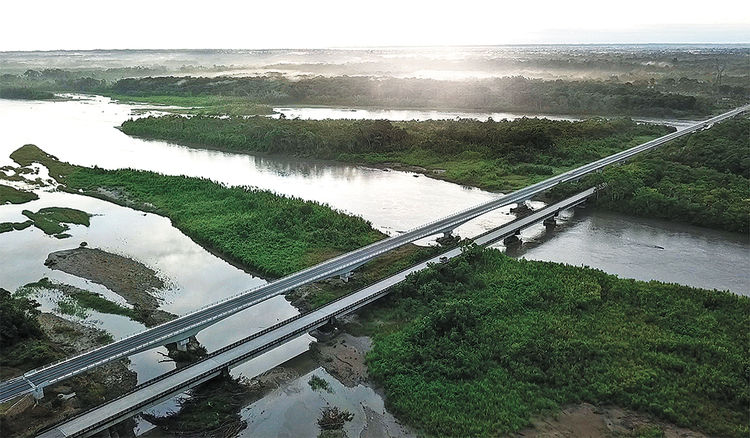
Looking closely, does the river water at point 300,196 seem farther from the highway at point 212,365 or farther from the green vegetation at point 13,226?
the highway at point 212,365

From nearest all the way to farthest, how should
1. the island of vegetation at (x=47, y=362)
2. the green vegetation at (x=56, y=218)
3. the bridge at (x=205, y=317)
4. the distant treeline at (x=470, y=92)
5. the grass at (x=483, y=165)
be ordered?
the island of vegetation at (x=47, y=362) → the bridge at (x=205, y=317) → the green vegetation at (x=56, y=218) → the grass at (x=483, y=165) → the distant treeline at (x=470, y=92)

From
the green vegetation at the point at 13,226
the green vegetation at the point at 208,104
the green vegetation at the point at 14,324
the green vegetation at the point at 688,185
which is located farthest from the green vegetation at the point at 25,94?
the green vegetation at the point at 688,185

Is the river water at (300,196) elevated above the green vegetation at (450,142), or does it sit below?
below

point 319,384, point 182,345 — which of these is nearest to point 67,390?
point 182,345

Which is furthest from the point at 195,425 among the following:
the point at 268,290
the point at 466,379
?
the point at 466,379

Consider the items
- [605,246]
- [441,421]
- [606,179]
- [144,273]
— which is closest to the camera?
[441,421]

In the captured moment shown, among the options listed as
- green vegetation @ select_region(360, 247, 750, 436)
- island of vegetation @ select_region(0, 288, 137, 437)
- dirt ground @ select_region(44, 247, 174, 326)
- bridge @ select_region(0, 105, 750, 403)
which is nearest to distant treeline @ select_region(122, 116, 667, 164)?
bridge @ select_region(0, 105, 750, 403)

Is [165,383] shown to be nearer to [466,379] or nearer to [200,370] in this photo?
[200,370]
